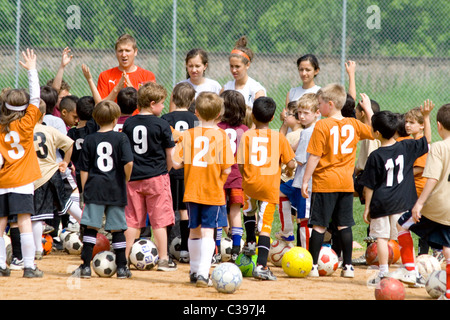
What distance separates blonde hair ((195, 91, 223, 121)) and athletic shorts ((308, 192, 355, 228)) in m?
1.47

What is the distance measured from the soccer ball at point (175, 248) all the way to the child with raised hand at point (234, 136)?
84 cm

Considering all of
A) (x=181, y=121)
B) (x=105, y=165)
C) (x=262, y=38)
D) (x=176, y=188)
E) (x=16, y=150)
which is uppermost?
(x=262, y=38)

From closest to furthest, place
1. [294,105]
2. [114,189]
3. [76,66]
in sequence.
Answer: [114,189] → [294,105] → [76,66]

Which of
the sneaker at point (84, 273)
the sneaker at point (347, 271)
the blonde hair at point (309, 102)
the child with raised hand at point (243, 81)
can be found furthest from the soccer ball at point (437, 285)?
the child with raised hand at point (243, 81)

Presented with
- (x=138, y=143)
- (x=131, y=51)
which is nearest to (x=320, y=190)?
(x=138, y=143)

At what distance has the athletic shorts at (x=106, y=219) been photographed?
23.7ft

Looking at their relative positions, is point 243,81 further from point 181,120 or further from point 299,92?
point 181,120

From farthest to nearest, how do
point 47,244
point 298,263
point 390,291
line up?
point 47,244, point 298,263, point 390,291

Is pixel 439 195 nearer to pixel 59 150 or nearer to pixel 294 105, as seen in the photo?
pixel 294 105

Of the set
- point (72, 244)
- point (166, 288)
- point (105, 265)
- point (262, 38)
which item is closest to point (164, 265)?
point (105, 265)

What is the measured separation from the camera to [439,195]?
21.2 ft

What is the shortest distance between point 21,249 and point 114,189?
1.38 meters

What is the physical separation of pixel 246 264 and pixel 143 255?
116cm

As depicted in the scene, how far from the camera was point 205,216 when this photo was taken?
6.89m
